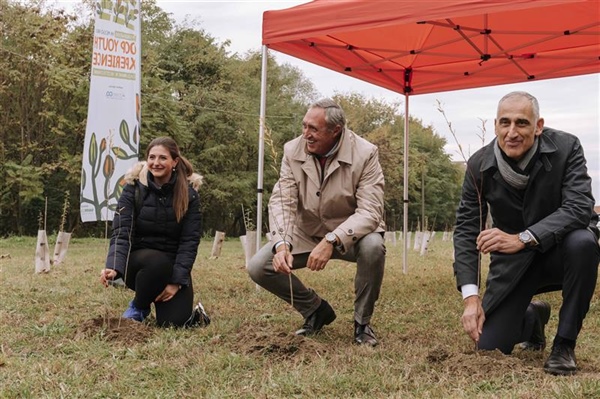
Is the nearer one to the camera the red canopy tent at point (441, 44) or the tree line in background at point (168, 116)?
the red canopy tent at point (441, 44)

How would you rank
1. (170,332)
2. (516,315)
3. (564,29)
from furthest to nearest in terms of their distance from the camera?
(564,29)
(170,332)
(516,315)

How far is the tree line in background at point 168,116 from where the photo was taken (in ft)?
69.1

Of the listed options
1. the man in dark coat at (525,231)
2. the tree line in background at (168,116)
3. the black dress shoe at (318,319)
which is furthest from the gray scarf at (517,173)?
the tree line in background at (168,116)

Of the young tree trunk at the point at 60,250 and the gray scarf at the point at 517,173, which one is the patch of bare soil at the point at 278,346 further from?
the young tree trunk at the point at 60,250

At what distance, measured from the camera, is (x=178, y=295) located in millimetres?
4066

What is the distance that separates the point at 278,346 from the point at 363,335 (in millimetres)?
631

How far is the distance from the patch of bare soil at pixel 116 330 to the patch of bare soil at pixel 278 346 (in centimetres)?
58

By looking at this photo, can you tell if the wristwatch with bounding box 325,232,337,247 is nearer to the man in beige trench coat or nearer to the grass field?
the man in beige trench coat

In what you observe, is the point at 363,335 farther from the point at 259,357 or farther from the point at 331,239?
the point at 259,357

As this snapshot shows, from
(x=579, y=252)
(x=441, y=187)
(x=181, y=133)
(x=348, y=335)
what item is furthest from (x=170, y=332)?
(x=441, y=187)

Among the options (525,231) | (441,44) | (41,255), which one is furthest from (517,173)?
(41,255)

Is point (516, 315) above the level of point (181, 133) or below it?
below

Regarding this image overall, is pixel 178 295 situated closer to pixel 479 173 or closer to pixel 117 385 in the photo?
pixel 117 385

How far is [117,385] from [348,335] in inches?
62.9
